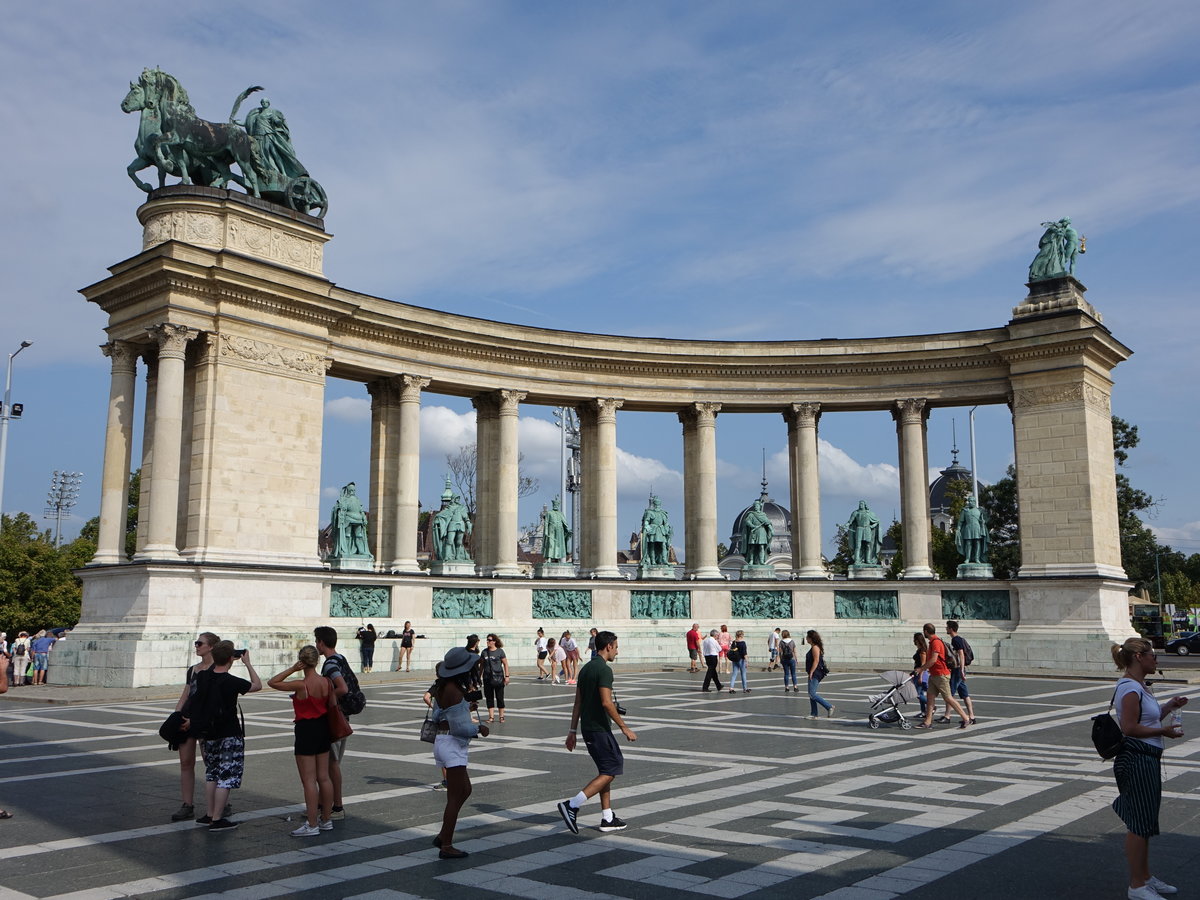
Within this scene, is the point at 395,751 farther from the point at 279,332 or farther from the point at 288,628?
the point at 279,332

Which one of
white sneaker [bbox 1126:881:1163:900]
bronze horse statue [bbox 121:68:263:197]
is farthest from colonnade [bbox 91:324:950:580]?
white sneaker [bbox 1126:881:1163:900]

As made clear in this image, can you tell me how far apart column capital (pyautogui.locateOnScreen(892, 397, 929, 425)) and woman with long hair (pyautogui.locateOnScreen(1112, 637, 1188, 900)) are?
35.9 metres

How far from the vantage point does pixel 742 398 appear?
148ft

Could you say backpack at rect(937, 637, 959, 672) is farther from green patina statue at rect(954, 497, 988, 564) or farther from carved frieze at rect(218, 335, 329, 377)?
carved frieze at rect(218, 335, 329, 377)

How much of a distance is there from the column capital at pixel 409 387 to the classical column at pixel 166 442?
8604mm

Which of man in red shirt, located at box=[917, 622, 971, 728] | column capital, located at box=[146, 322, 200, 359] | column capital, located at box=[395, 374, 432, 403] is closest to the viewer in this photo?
man in red shirt, located at box=[917, 622, 971, 728]

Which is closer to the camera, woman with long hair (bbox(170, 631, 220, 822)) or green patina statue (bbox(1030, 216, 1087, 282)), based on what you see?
woman with long hair (bbox(170, 631, 220, 822))

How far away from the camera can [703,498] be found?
44375mm

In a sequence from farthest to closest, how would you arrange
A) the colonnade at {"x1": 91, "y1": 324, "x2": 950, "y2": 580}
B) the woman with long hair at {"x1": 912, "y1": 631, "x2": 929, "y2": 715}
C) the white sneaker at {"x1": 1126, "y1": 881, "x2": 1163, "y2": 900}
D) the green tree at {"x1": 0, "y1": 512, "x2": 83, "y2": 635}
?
the green tree at {"x1": 0, "y1": 512, "x2": 83, "y2": 635} → the colonnade at {"x1": 91, "y1": 324, "x2": 950, "y2": 580} → the woman with long hair at {"x1": 912, "y1": 631, "x2": 929, "y2": 715} → the white sneaker at {"x1": 1126, "y1": 881, "x2": 1163, "y2": 900}

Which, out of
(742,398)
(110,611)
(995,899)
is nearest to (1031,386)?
(742,398)

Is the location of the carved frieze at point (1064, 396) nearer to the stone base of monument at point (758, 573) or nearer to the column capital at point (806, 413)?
the column capital at point (806, 413)

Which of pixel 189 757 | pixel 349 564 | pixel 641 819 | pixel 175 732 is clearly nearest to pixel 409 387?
pixel 349 564

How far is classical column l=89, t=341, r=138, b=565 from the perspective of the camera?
32.9 metres

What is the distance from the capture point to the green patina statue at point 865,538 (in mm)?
44906
